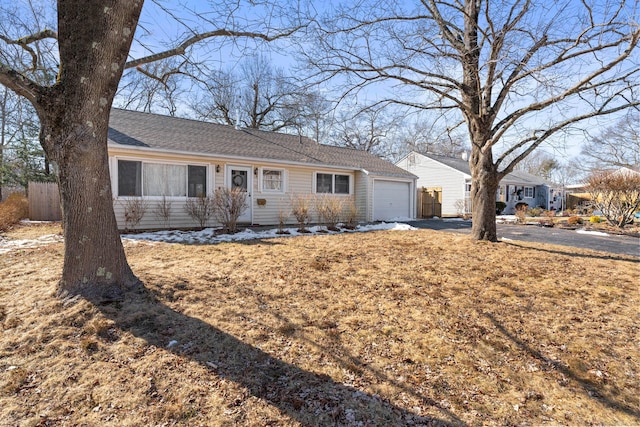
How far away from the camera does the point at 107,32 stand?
11.4 ft

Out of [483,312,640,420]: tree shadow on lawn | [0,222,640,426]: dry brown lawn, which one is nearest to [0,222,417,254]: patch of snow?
[0,222,640,426]: dry brown lawn

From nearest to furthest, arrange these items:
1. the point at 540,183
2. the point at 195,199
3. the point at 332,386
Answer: the point at 332,386, the point at 195,199, the point at 540,183

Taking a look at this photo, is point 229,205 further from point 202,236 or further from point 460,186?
point 460,186

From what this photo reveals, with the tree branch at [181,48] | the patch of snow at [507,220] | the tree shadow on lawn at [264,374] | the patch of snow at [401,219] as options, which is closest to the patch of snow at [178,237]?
the tree branch at [181,48]

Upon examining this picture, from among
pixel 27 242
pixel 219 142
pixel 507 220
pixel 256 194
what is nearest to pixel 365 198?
pixel 256 194

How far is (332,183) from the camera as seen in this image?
13.7 m

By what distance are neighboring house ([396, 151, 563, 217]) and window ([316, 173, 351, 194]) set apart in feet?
23.9

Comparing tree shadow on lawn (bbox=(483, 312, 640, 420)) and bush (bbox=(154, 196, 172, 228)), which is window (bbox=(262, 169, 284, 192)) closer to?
bush (bbox=(154, 196, 172, 228))

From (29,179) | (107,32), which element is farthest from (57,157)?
(29,179)

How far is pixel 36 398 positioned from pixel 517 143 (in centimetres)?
842

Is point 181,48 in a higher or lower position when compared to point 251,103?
lower

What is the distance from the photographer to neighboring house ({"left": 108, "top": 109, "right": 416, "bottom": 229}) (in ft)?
30.8

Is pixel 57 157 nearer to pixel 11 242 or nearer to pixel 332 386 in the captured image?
pixel 332 386

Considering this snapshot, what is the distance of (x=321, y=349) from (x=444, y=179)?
22.8 meters
